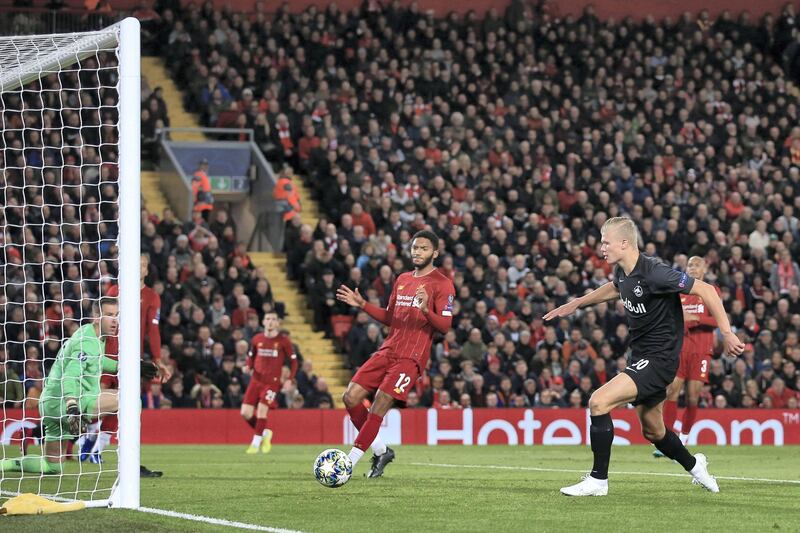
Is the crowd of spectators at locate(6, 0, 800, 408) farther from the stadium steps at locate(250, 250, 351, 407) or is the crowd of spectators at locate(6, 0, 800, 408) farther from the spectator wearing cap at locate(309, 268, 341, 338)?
the stadium steps at locate(250, 250, 351, 407)

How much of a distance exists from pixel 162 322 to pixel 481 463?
7.53m

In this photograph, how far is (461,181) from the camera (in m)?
26.8

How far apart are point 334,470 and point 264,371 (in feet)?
27.8

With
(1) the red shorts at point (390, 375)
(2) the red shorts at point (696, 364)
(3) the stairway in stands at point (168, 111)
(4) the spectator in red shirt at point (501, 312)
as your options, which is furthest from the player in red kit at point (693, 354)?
(3) the stairway in stands at point (168, 111)

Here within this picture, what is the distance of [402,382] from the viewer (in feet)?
39.4

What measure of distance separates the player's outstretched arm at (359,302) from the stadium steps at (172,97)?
53.2 ft

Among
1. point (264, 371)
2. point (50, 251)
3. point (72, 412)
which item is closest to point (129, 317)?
point (72, 412)

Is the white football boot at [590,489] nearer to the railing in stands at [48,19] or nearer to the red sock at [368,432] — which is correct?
the red sock at [368,432]

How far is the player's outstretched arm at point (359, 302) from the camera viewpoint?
11.2 metres

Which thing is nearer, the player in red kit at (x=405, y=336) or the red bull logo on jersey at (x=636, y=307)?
the red bull logo on jersey at (x=636, y=307)

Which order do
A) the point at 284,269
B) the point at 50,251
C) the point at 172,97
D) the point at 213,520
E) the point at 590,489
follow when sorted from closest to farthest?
the point at 213,520
the point at 590,489
the point at 50,251
the point at 284,269
the point at 172,97

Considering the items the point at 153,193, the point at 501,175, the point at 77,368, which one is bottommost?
the point at 77,368

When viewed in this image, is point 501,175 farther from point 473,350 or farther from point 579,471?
point 579,471

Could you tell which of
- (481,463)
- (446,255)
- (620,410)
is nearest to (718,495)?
(481,463)
